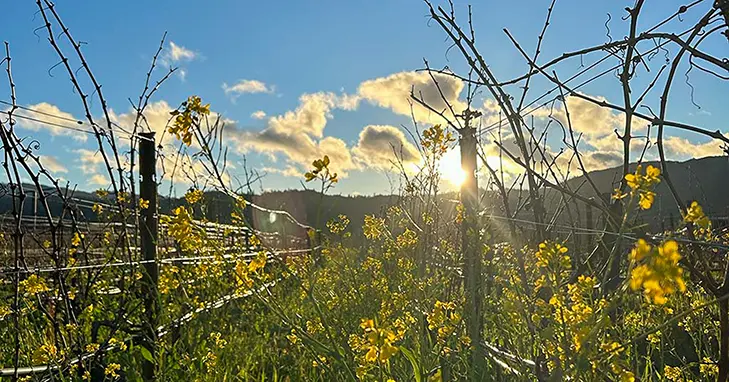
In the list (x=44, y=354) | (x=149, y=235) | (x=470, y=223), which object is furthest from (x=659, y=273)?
(x=149, y=235)

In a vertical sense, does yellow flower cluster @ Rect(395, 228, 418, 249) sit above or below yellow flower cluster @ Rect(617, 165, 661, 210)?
below

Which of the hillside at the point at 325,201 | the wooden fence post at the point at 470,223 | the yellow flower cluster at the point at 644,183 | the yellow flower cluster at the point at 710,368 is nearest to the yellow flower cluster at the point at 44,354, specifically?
the hillside at the point at 325,201

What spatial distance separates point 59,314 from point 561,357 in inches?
122

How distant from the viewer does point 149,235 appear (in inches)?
134

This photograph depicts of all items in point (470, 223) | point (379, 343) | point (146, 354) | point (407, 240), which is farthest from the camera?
point (407, 240)

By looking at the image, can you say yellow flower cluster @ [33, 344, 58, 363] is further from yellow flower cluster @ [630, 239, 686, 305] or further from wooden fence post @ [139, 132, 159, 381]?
yellow flower cluster @ [630, 239, 686, 305]

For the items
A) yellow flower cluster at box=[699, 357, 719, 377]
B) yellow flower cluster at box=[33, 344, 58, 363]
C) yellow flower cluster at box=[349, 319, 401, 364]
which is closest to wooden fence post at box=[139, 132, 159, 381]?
yellow flower cluster at box=[33, 344, 58, 363]

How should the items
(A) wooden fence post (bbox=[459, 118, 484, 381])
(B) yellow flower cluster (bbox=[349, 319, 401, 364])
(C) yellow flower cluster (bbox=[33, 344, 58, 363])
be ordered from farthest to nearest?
(A) wooden fence post (bbox=[459, 118, 484, 381]) < (C) yellow flower cluster (bbox=[33, 344, 58, 363]) < (B) yellow flower cluster (bbox=[349, 319, 401, 364])

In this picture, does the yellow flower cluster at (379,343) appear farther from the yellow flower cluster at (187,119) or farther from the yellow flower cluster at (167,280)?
the yellow flower cluster at (167,280)

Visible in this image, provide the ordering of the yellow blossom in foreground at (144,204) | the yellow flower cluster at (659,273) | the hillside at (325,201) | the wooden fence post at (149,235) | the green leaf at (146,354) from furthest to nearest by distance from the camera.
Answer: the yellow blossom in foreground at (144,204)
the wooden fence post at (149,235)
the green leaf at (146,354)
the hillside at (325,201)
the yellow flower cluster at (659,273)

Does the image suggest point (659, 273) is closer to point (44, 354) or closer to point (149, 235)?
point (44, 354)

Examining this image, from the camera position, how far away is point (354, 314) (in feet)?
13.3

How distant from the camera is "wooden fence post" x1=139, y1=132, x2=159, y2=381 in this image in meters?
3.28

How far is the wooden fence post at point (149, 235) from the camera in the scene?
3283 mm
